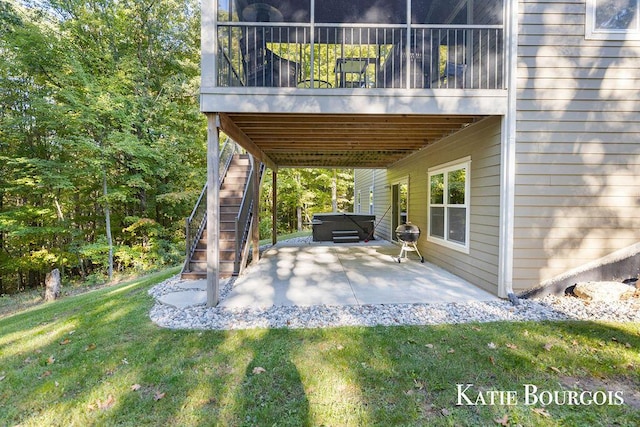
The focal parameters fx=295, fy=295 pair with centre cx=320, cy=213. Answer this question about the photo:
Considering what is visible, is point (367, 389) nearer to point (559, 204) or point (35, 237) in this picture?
point (559, 204)

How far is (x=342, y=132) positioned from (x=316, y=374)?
4068 mm

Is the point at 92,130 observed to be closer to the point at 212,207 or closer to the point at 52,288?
the point at 52,288

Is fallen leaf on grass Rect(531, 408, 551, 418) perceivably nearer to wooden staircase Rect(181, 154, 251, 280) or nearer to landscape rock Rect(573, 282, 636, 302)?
landscape rock Rect(573, 282, 636, 302)

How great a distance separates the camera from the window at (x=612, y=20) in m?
3.91

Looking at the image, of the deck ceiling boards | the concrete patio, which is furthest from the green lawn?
the deck ceiling boards

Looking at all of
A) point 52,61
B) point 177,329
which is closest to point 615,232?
point 177,329

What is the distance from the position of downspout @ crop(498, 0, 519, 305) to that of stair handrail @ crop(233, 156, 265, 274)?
4198mm

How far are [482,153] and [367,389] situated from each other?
3.88 metres

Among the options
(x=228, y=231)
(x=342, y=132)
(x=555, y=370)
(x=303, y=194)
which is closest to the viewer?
(x=555, y=370)

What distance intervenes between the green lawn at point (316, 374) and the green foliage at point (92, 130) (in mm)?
7914

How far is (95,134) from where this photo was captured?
32.2ft

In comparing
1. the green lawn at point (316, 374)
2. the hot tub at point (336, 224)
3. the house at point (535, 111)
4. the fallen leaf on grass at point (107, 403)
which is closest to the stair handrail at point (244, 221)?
the house at point (535, 111)

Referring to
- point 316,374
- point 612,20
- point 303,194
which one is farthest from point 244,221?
point 303,194

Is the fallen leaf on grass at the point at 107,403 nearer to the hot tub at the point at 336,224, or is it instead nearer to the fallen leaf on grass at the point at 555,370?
the fallen leaf on grass at the point at 555,370
